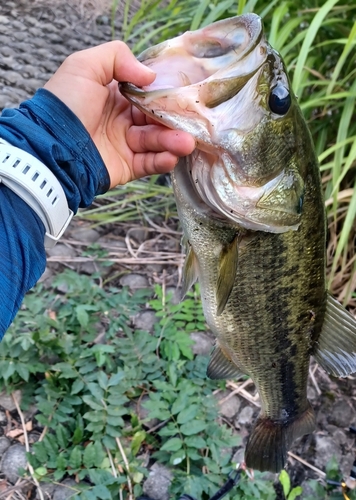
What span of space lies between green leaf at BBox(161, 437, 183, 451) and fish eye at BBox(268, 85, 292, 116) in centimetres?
132

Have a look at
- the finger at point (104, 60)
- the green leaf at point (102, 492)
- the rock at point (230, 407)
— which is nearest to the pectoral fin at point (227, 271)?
the finger at point (104, 60)

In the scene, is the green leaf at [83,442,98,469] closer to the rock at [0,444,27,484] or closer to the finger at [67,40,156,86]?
the rock at [0,444,27,484]

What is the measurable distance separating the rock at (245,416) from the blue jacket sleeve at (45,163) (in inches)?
54.6

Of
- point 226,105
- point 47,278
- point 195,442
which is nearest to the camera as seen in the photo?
point 226,105

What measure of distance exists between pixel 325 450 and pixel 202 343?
2.44 feet

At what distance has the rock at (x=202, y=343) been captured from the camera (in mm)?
2465

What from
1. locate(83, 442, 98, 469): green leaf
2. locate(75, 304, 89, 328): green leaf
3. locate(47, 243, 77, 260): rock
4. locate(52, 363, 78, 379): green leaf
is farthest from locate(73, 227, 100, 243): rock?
locate(83, 442, 98, 469): green leaf

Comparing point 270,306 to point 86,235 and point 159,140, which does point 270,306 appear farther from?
point 86,235

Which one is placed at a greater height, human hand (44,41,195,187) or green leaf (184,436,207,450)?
human hand (44,41,195,187)

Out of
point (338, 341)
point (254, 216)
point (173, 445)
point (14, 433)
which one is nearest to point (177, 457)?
point (173, 445)

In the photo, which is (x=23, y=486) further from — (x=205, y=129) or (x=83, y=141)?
(x=205, y=129)

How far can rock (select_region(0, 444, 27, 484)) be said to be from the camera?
188cm

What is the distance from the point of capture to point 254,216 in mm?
1302

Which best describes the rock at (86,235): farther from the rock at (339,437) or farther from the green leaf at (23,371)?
the rock at (339,437)
